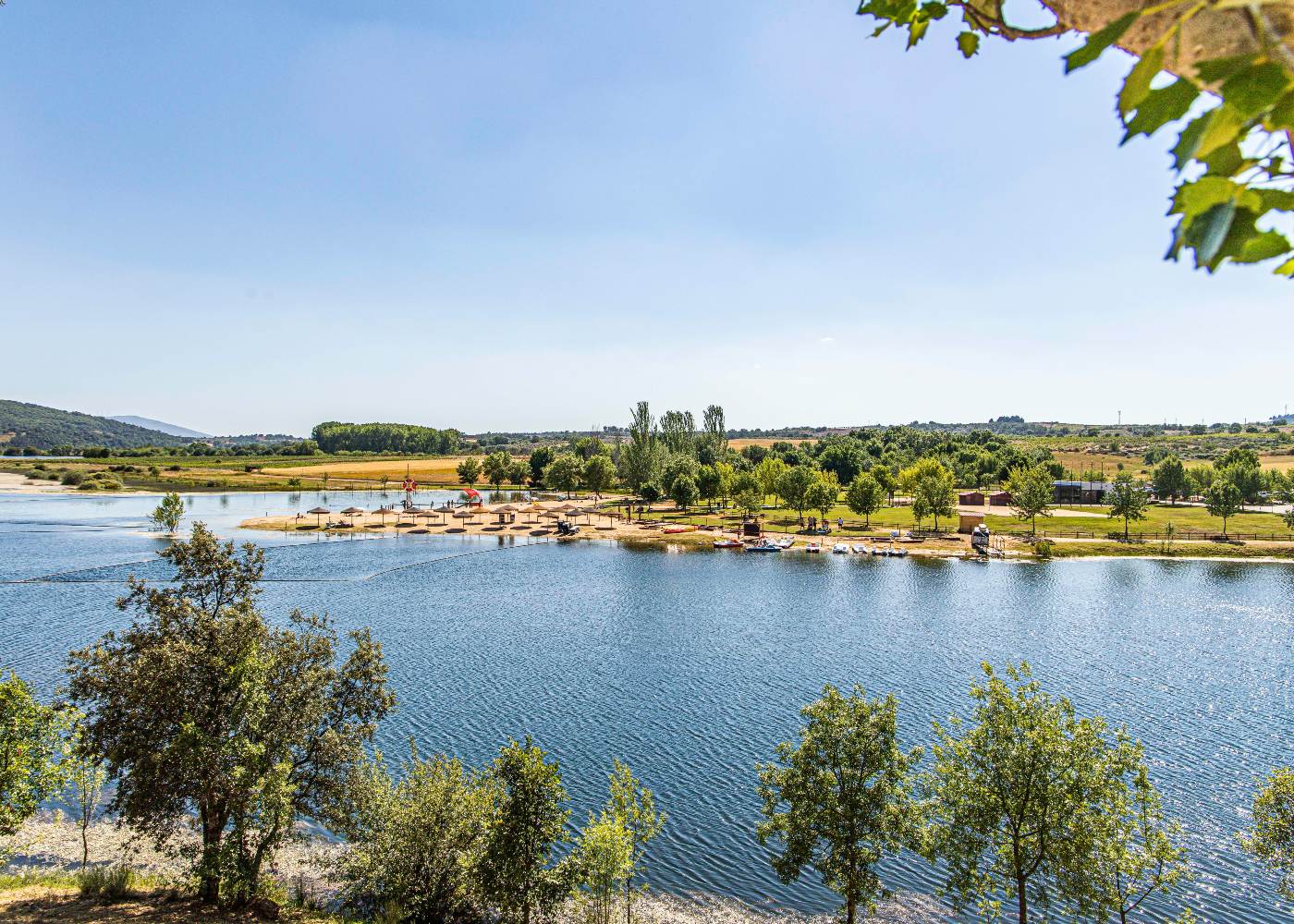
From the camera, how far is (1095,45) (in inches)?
56.9

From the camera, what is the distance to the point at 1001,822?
18047mm

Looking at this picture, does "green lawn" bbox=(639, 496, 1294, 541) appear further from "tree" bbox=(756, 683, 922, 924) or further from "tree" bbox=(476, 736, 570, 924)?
"tree" bbox=(476, 736, 570, 924)

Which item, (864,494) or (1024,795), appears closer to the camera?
(1024,795)

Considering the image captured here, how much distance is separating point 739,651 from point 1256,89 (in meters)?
44.7

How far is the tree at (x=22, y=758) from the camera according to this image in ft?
58.5

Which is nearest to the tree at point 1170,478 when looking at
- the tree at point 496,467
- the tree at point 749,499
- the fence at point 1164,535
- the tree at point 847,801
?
the fence at point 1164,535

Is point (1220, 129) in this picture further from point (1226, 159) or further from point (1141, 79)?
point (1141, 79)

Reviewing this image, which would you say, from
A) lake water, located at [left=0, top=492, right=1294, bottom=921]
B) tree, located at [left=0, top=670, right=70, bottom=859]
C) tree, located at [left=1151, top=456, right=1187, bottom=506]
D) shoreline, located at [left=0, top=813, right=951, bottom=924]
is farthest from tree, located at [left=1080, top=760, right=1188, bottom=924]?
tree, located at [left=1151, top=456, right=1187, bottom=506]

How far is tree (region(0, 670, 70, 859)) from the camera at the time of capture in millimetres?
17844

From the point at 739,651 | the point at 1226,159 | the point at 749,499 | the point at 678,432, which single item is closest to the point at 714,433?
the point at 678,432

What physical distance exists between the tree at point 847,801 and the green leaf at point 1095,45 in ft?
61.4

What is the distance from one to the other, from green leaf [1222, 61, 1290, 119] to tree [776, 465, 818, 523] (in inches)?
3513

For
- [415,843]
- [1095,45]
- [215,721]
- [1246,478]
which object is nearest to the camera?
[1095,45]

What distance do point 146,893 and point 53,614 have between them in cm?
4237
